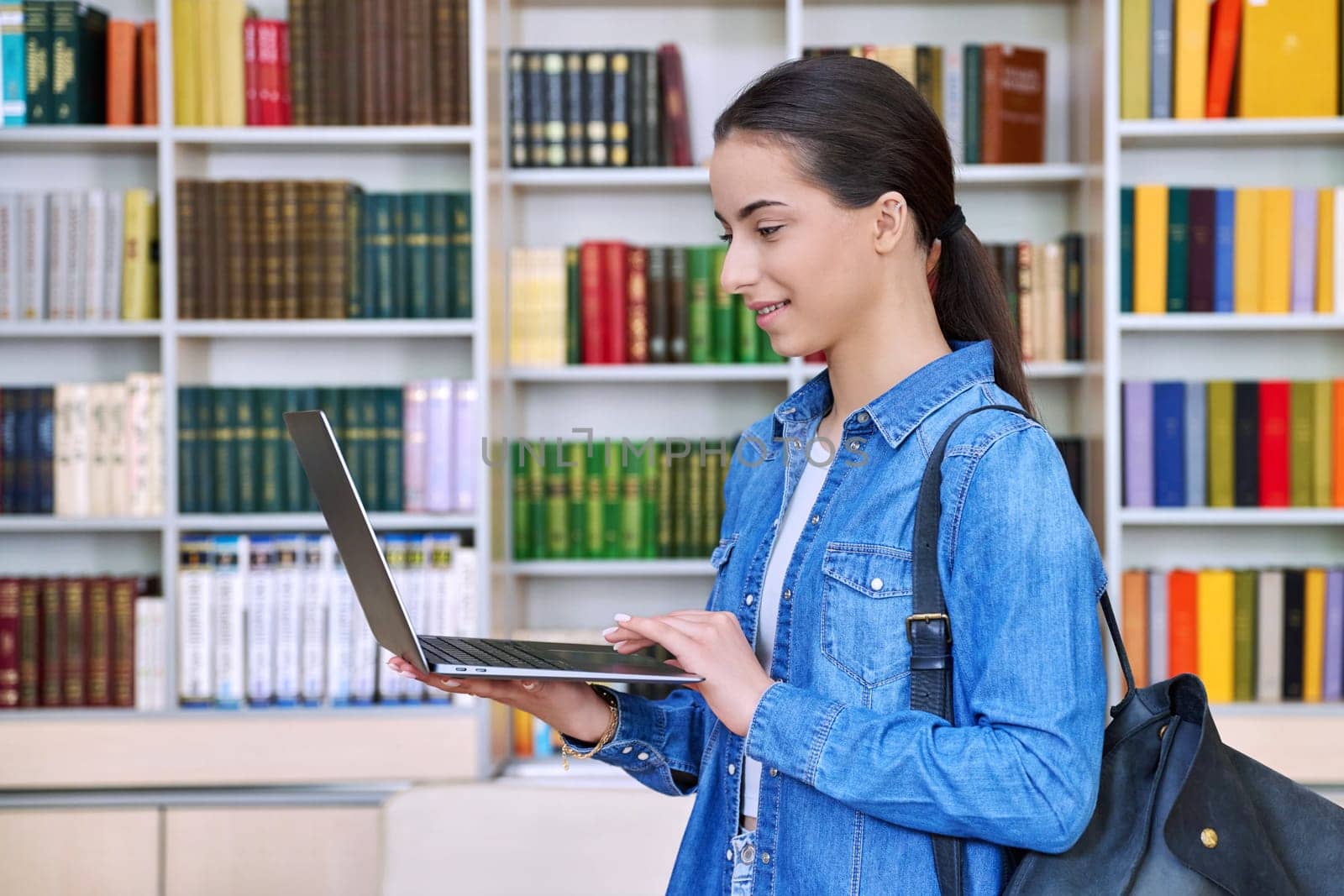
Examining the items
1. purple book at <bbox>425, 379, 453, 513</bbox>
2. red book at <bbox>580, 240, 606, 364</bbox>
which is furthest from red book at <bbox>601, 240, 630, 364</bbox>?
purple book at <bbox>425, 379, 453, 513</bbox>

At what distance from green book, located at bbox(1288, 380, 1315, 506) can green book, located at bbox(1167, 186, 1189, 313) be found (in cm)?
31

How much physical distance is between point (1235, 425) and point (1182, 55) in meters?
0.80

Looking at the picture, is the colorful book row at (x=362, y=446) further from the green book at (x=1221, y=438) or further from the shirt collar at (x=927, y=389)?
the shirt collar at (x=927, y=389)

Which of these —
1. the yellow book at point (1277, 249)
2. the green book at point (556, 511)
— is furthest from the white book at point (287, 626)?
the yellow book at point (1277, 249)

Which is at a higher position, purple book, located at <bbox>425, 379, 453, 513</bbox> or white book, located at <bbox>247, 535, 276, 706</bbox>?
purple book, located at <bbox>425, 379, 453, 513</bbox>

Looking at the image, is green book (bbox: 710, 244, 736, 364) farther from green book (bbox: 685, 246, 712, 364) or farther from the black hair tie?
the black hair tie

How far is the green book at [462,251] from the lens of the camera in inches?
103

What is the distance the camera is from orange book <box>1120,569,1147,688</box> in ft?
8.55

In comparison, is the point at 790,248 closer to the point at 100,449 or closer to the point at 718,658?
the point at 718,658

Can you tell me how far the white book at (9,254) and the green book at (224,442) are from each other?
471 millimetres

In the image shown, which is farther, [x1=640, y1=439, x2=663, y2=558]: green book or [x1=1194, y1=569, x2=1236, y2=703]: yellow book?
[x1=640, y1=439, x2=663, y2=558]: green book

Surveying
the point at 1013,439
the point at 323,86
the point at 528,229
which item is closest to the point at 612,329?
the point at 528,229

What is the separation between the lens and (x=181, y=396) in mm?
2590

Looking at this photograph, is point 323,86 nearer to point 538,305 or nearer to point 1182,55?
point 538,305
